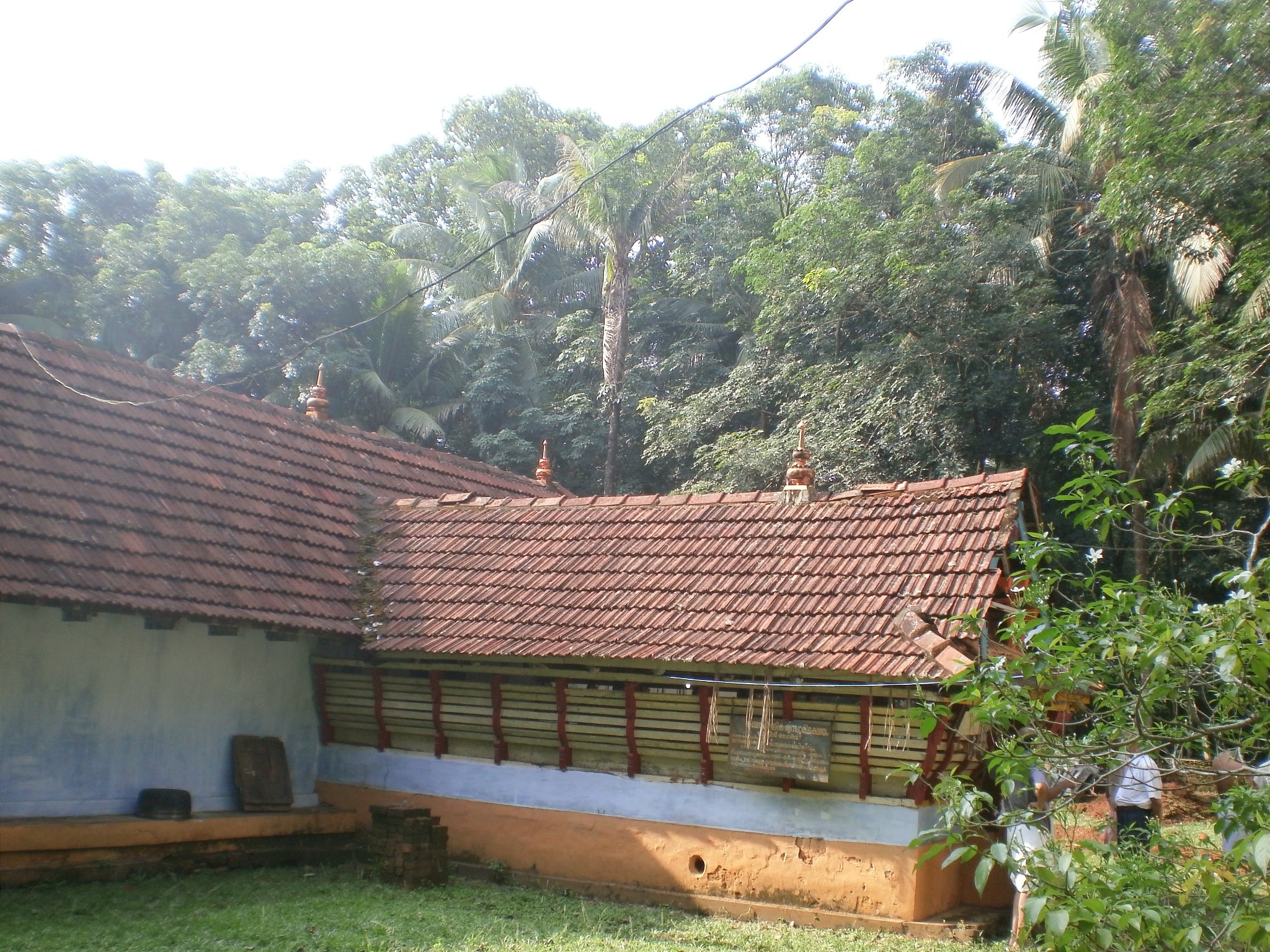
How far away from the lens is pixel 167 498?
34.8 ft

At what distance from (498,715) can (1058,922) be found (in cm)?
782

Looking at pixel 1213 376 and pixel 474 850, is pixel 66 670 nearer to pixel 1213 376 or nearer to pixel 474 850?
pixel 474 850

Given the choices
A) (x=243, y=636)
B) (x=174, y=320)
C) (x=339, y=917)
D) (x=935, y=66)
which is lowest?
(x=339, y=917)

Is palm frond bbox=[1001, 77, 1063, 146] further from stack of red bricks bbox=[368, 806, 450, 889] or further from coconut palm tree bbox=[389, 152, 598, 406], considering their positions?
stack of red bricks bbox=[368, 806, 450, 889]

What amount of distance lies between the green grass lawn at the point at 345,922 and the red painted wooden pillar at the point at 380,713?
1859mm

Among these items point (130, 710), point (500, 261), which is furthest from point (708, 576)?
point (500, 261)

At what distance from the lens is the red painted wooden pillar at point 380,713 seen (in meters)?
11.1

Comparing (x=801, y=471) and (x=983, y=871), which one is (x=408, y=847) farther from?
(x=983, y=871)

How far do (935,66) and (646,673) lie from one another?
19384 millimetres

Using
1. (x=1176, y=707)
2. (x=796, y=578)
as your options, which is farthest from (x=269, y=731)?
(x=1176, y=707)

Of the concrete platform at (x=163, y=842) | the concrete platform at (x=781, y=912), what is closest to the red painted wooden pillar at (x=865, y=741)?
the concrete platform at (x=781, y=912)

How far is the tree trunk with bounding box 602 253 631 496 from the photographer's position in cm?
2541

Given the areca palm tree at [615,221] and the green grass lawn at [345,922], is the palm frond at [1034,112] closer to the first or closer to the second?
the areca palm tree at [615,221]

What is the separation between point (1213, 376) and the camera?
1572cm
